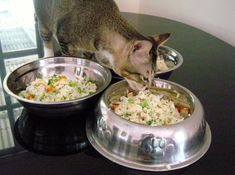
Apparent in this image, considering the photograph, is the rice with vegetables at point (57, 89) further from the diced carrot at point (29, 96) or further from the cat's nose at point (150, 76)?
the cat's nose at point (150, 76)

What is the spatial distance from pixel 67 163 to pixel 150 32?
40.6 inches

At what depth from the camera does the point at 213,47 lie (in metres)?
1.46

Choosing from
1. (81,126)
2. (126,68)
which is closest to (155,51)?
(126,68)

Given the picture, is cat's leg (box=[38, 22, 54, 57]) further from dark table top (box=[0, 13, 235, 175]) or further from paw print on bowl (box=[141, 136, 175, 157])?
paw print on bowl (box=[141, 136, 175, 157])

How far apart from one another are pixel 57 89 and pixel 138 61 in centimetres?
29

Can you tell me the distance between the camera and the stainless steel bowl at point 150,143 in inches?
29.3

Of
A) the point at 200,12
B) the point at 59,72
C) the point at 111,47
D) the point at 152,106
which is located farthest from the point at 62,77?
the point at 200,12

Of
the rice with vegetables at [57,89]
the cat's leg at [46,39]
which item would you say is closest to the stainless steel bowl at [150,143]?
the rice with vegetables at [57,89]

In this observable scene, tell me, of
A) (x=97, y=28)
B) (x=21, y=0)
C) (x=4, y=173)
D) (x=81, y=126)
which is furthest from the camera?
(x=21, y=0)

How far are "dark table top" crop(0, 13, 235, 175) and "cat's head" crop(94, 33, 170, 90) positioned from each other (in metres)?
0.23

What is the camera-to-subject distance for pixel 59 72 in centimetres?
112

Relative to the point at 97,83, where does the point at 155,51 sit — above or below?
above

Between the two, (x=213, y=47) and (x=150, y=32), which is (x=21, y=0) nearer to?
(x=150, y=32)

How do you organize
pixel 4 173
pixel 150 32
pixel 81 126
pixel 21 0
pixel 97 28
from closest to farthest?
pixel 4 173, pixel 81 126, pixel 97 28, pixel 150 32, pixel 21 0
